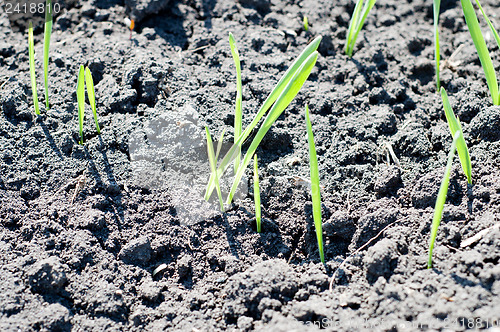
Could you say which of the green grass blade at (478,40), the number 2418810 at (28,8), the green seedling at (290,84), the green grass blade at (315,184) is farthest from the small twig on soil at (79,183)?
the green grass blade at (478,40)

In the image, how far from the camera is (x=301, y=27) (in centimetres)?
224

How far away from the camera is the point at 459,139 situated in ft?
4.42

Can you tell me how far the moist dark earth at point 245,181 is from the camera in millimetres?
1259

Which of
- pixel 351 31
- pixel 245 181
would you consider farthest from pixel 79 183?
pixel 351 31

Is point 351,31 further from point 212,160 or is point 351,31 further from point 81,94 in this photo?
point 81,94

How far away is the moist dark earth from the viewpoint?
1.26 metres

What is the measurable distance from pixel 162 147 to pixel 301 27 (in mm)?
1022

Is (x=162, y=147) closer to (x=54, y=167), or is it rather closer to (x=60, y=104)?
(x=54, y=167)

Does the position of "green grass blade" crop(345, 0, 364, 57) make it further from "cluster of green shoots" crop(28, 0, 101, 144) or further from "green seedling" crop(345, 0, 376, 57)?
"cluster of green shoots" crop(28, 0, 101, 144)

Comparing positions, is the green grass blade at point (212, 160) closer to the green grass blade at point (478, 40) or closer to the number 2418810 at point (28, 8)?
the green grass blade at point (478, 40)

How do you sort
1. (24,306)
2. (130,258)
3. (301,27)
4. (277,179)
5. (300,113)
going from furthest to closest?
1. (301,27)
2. (300,113)
3. (277,179)
4. (130,258)
5. (24,306)

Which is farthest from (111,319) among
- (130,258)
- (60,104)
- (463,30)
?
(463,30)

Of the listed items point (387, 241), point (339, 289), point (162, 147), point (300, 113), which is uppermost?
point (300, 113)

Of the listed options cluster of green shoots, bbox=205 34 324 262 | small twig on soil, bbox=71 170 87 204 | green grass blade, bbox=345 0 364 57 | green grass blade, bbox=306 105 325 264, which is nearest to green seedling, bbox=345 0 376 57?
green grass blade, bbox=345 0 364 57
